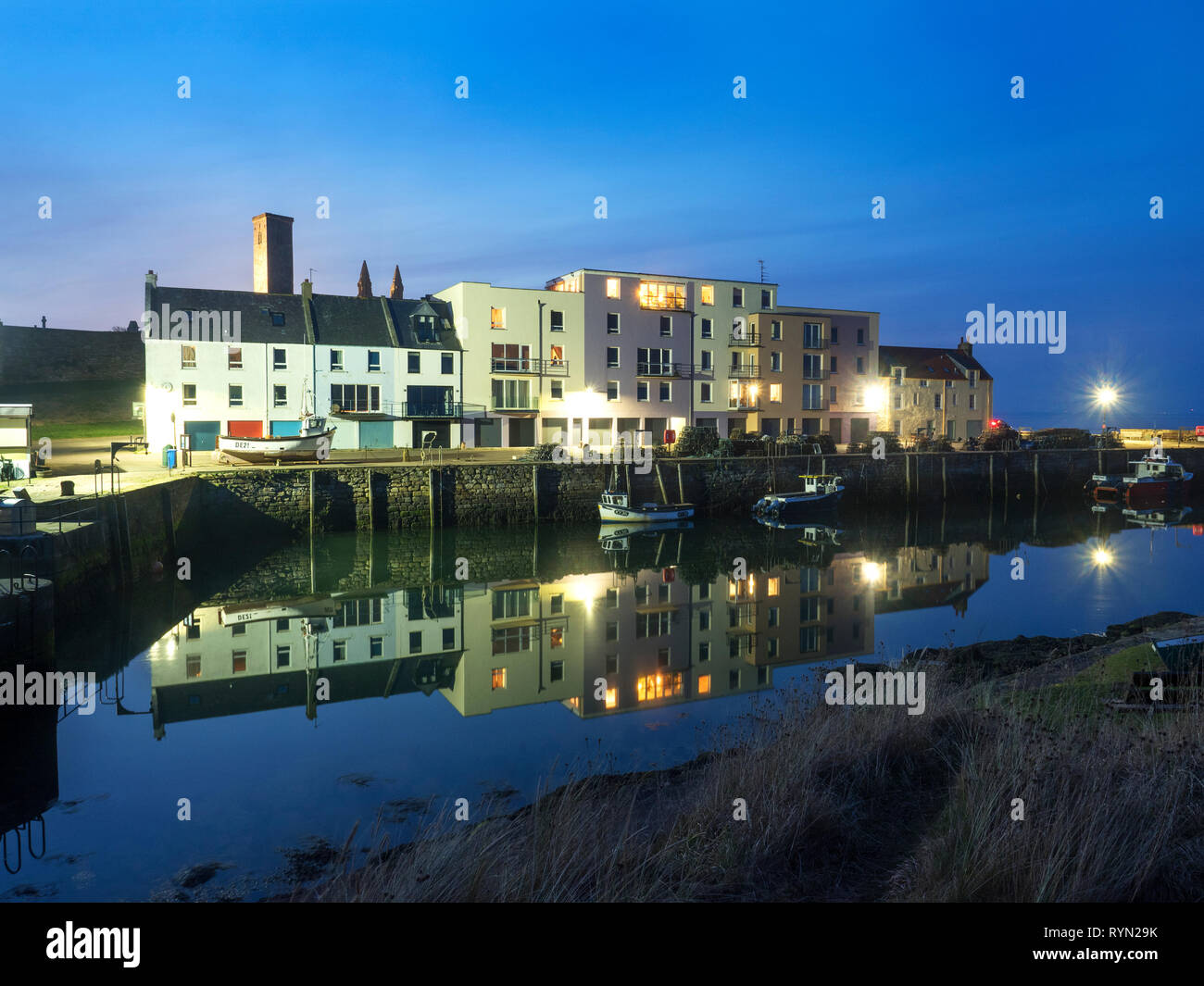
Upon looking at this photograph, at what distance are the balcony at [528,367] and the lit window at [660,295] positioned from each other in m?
7.82

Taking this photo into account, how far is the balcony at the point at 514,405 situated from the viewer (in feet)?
184

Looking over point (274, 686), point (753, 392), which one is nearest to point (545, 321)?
point (753, 392)

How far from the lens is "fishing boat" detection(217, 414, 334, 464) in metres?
40.9

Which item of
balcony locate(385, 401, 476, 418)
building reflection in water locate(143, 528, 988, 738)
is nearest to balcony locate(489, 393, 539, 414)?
balcony locate(385, 401, 476, 418)

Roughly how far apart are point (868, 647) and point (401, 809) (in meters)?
12.6

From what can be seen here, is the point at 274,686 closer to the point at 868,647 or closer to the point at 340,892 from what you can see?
the point at 340,892

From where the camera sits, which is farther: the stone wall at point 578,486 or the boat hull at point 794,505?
the boat hull at point 794,505

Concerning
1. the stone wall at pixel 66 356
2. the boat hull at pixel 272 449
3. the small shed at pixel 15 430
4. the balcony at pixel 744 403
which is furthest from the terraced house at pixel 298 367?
the stone wall at pixel 66 356

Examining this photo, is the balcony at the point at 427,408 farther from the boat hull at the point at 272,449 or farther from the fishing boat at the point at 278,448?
the boat hull at the point at 272,449

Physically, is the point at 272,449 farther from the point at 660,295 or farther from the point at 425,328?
the point at 660,295

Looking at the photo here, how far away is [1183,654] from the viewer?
11.7 m

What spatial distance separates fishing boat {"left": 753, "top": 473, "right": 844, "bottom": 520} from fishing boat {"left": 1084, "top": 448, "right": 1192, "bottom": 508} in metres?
19.8
